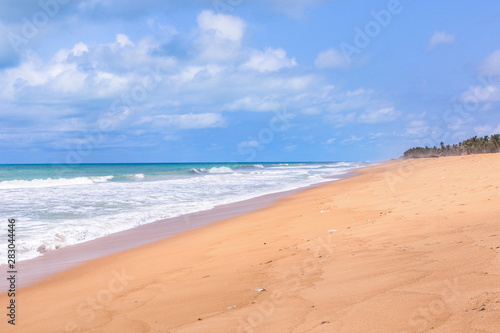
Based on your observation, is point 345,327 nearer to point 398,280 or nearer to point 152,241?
point 398,280

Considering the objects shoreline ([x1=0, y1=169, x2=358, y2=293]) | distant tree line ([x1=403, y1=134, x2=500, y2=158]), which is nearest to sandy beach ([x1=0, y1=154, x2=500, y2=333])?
shoreline ([x1=0, y1=169, x2=358, y2=293])

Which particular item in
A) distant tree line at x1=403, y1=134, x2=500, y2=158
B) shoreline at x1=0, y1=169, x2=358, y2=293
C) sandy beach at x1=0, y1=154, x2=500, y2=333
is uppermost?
distant tree line at x1=403, y1=134, x2=500, y2=158

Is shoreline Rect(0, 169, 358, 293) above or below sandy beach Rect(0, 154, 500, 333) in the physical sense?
above

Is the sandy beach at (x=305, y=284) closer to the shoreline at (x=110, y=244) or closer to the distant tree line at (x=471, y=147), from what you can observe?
the shoreline at (x=110, y=244)

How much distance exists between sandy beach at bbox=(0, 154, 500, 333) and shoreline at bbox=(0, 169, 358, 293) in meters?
0.49

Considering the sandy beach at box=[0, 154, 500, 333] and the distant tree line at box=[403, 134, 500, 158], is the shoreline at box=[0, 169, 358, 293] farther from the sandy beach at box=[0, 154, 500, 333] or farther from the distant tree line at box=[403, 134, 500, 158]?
the distant tree line at box=[403, 134, 500, 158]

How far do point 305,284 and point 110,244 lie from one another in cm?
713

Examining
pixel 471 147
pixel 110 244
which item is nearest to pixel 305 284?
pixel 110 244

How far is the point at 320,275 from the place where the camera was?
502 centimetres

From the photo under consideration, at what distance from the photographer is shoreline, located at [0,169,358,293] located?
7.72 m

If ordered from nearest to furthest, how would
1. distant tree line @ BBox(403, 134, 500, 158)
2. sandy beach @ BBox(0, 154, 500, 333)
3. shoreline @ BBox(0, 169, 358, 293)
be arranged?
1. sandy beach @ BBox(0, 154, 500, 333)
2. shoreline @ BBox(0, 169, 358, 293)
3. distant tree line @ BBox(403, 134, 500, 158)

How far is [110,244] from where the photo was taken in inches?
401

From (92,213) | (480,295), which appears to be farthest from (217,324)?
(92,213)

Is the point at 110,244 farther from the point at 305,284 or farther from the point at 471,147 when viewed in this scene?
the point at 471,147
